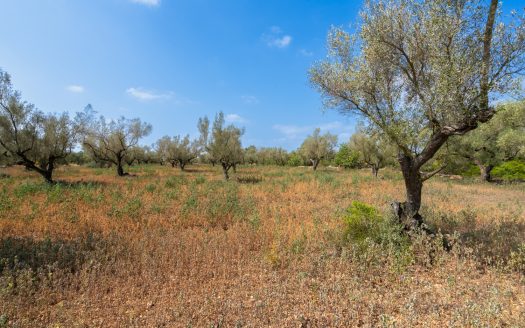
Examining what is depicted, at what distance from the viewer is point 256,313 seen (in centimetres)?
438

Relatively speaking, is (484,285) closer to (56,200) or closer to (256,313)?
(256,313)

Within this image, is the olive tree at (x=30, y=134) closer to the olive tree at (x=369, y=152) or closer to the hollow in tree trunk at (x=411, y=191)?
the hollow in tree trunk at (x=411, y=191)

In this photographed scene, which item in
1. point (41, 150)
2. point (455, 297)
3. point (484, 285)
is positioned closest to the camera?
point (455, 297)

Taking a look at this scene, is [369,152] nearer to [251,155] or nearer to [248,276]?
[248,276]

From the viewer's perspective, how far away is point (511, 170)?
1439 inches

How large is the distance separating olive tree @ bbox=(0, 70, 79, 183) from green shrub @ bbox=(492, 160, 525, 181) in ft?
173

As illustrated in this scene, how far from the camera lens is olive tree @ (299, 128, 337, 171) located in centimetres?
5756

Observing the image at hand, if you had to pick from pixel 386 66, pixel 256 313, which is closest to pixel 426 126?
pixel 386 66

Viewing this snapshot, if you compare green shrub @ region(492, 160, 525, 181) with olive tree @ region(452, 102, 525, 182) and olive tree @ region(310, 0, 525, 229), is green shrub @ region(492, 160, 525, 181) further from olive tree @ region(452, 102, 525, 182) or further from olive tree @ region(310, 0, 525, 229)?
olive tree @ region(310, 0, 525, 229)

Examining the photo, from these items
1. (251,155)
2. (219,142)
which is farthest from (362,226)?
(251,155)

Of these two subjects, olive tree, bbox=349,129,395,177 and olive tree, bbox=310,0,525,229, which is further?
olive tree, bbox=349,129,395,177

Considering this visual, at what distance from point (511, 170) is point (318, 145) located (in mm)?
31345

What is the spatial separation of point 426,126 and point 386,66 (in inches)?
81.3

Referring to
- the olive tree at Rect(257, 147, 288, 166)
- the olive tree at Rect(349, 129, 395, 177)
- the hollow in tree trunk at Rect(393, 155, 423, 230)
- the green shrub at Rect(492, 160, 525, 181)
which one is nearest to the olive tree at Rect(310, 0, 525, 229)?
the hollow in tree trunk at Rect(393, 155, 423, 230)
